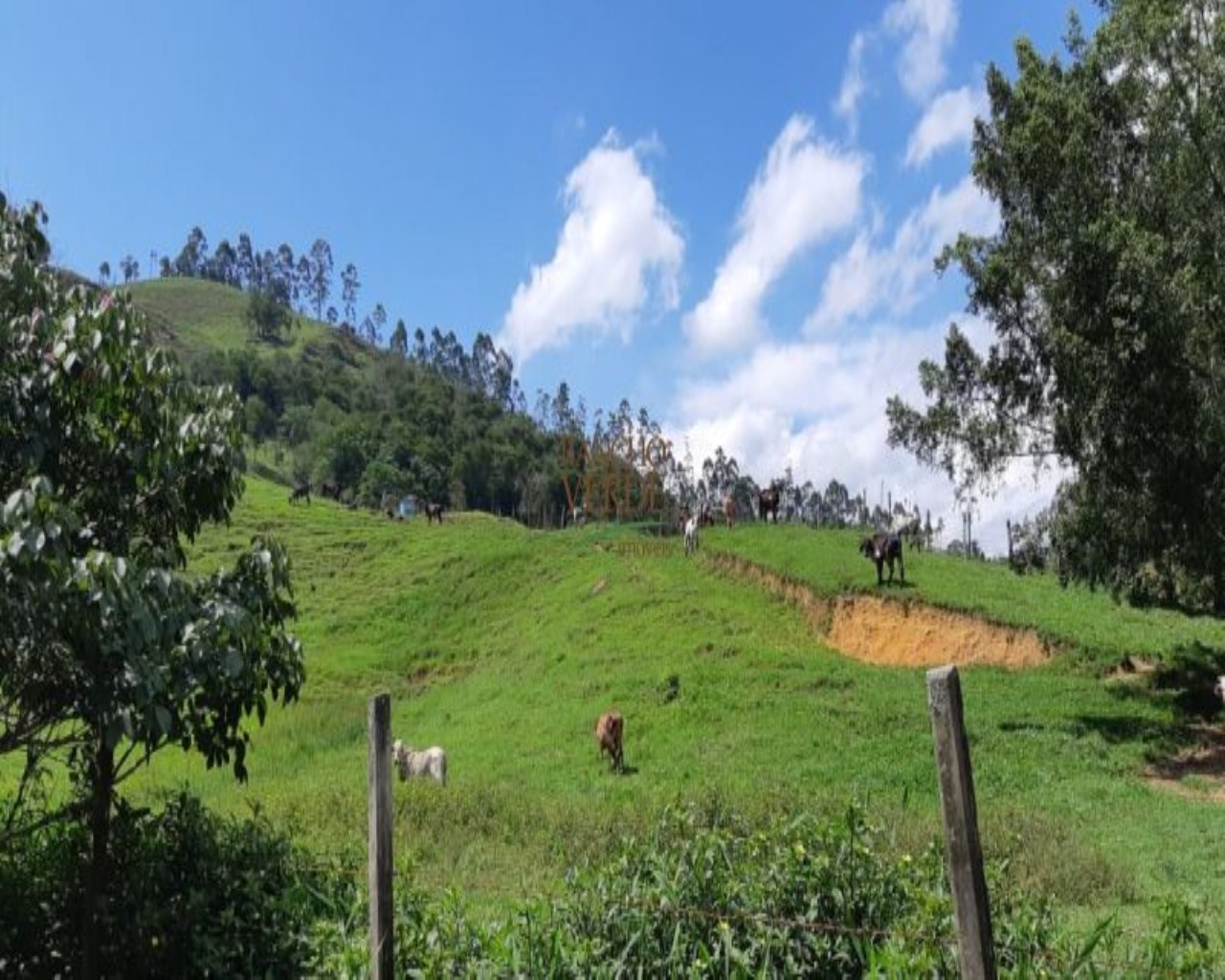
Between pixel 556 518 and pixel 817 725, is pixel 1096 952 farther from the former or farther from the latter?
pixel 556 518

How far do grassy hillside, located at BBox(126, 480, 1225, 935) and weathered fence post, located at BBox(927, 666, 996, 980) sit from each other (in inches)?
152

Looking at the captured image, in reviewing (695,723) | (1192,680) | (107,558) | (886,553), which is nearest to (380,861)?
(107,558)

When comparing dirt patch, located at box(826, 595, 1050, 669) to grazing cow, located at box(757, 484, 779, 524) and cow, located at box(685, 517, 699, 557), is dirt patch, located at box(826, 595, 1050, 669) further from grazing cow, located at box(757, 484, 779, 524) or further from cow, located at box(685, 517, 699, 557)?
grazing cow, located at box(757, 484, 779, 524)

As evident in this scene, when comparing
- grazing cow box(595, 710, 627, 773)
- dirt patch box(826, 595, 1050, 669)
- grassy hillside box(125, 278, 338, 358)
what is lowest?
grazing cow box(595, 710, 627, 773)

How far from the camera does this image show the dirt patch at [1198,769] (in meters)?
18.0

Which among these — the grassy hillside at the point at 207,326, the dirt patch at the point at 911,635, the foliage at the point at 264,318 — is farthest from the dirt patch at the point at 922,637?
the foliage at the point at 264,318

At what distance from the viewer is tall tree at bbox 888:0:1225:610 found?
65.3ft

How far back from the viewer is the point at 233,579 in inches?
329

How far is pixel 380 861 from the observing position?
257 inches

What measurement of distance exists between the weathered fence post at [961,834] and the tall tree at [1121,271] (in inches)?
678

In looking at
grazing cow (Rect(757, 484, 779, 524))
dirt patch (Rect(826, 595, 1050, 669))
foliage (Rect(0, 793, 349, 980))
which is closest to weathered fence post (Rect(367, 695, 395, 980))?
foliage (Rect(0, 793, 349, 980))

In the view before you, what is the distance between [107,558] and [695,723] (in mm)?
18841

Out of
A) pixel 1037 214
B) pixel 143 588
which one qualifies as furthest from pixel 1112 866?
pixel 1037 214

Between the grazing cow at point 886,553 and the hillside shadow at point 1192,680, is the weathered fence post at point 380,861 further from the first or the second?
the grazing cow at point 886,553
